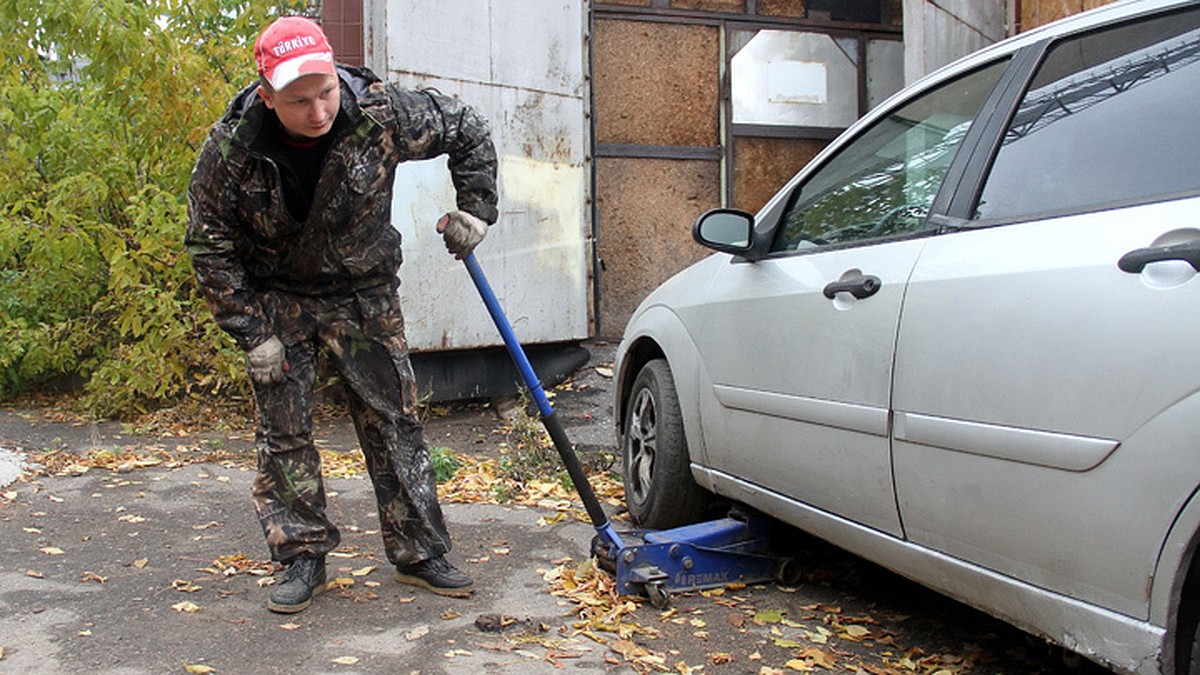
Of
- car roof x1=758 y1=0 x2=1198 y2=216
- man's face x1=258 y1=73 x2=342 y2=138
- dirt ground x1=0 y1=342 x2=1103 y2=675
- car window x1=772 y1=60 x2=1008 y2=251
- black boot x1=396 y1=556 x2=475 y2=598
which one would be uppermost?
car roof x1=758 y1=0 x2=1198 y2=216

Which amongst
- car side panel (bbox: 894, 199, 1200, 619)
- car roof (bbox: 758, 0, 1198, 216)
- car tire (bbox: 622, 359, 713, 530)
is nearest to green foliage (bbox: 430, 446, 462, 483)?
car tire (bbox: 622, 359, 713, 530)

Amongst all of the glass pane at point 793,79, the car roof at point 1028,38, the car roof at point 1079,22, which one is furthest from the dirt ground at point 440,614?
the glass pane at point 793,79

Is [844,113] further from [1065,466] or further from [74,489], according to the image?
[1065,466]

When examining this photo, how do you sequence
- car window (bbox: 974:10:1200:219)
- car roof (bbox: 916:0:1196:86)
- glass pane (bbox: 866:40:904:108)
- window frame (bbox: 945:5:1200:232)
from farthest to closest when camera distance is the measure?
glass pane (bbox: 866:40:904:108), window frame (bbox: 945:5:1200:232), car roof (bbox: 916:0:1196:86), car window (bbox: 974:10:1200:219)

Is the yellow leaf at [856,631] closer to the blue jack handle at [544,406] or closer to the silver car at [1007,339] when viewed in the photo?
the silver car at [1007,339]

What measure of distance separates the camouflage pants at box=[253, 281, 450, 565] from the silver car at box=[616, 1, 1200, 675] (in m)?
1.07

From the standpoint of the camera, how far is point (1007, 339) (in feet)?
8.39

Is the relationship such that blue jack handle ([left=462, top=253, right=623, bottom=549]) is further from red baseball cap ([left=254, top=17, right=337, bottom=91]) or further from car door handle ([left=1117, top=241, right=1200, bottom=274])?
car door handle ([left=1117, top=241, right=1200, bottom=274])

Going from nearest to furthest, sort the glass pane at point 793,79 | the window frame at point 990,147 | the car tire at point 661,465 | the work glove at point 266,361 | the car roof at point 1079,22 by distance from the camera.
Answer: the car roof at point 1079,22
the window frame at point 990,147
the work glove at point 266,361
the car tire at point 661,465
the glass pane at point 793,79

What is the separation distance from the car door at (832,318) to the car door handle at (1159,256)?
75 centimetres

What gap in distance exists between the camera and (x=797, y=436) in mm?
3418

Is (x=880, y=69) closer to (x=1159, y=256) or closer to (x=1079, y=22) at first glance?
(x=1079, y=22)

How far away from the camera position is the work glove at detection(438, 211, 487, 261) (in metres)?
3.65

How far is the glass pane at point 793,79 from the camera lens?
29.5 ft
